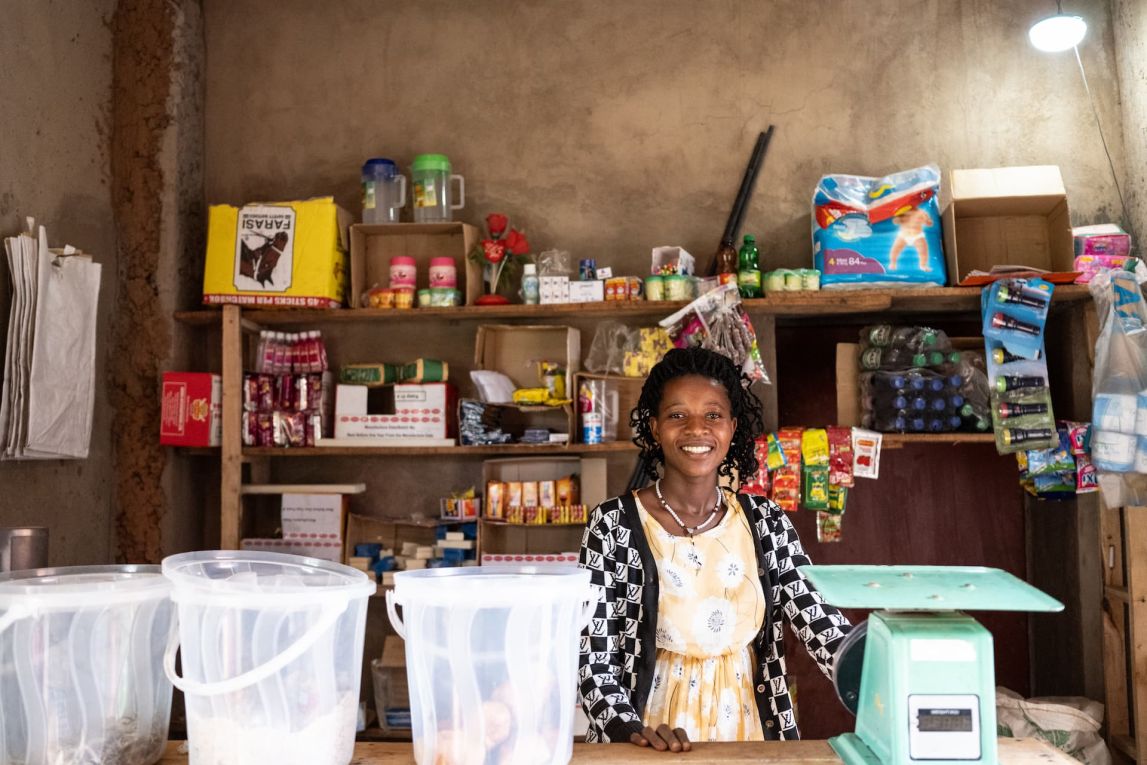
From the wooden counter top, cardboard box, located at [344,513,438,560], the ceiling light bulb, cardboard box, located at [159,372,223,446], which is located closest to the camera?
the wooden counter top

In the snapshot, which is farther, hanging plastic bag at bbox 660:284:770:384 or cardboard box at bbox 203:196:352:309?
cardboard box at bbox 203:196:352:309

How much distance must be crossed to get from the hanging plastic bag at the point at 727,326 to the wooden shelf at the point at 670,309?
3.5 inches

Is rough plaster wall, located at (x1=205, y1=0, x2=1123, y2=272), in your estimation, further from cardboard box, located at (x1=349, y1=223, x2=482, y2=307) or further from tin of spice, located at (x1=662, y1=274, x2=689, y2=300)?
tin of spice, located at (x1=662, y1=274, x2=689, y2=300)

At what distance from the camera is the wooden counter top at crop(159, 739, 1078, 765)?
1659 mm

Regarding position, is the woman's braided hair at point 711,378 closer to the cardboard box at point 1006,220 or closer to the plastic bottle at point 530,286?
the plastic bottle at point 530,286

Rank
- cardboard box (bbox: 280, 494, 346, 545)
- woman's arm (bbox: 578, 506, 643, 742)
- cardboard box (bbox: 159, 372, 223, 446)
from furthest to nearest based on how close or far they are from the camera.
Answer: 1. cardboard box (bbox: 280, 494, 346, 545)
2. cardboard box (bbox: 159, 372, 223, 446)
3. woman's arm (bbox: 578, 506, 643, 742)

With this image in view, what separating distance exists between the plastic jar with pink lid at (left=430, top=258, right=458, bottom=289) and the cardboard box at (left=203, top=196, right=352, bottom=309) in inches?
16.8

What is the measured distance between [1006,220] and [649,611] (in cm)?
288

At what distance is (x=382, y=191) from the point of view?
4328 mm

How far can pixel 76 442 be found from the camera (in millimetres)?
3771

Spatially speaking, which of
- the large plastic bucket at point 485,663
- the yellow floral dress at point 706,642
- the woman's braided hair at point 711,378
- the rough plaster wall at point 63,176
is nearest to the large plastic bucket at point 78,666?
the large plastic bucket at point 485,663

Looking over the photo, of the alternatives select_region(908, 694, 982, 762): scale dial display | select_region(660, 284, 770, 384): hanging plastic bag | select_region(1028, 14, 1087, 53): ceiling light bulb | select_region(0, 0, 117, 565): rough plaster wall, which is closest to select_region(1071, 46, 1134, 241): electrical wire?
select_region(1028, 14, 1087, 53): ceiling light bulb

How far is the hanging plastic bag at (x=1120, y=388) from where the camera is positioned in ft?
11.9

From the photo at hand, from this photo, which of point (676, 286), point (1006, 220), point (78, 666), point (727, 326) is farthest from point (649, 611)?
point (1006, 220)
